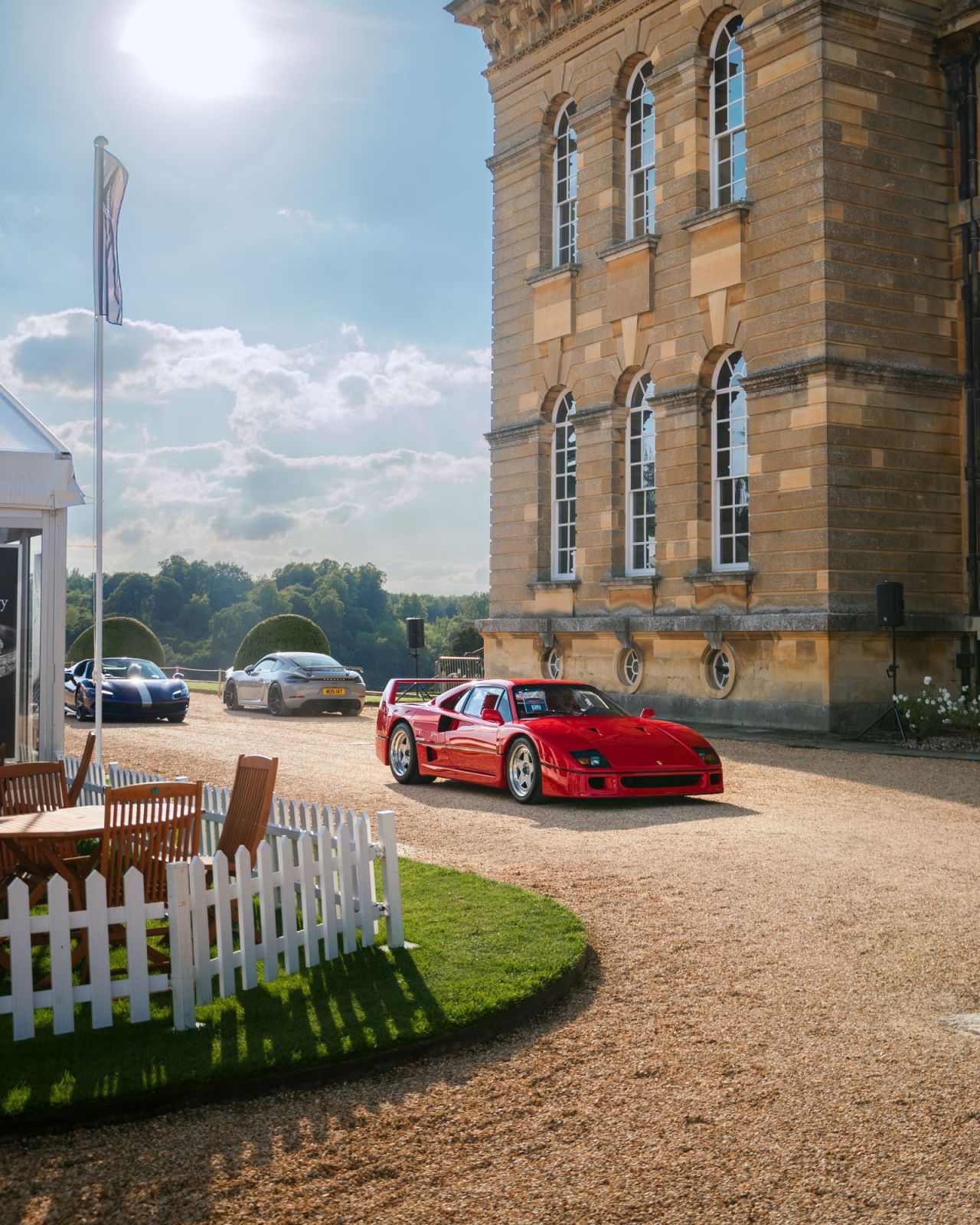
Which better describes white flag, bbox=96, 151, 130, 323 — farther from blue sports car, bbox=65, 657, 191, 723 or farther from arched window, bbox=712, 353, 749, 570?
blue sports car, bbox=65, 657, 191, 723

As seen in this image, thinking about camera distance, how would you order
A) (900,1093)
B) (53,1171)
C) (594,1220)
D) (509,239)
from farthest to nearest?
1. (509,239)
2. (900,1093)
3. (53,1171)
4. (594,1220)

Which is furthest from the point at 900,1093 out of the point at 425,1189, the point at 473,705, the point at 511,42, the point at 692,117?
the point at 511,42

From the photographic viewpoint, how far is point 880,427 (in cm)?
2108

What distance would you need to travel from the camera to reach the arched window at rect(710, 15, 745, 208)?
23.0 meters

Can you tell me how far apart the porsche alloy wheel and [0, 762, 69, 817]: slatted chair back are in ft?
18.9

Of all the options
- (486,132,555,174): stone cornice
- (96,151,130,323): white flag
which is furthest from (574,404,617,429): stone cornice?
(96,151,130,323): white flag

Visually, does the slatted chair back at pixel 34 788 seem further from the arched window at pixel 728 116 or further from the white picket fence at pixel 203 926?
the arched window at pixel 728 116

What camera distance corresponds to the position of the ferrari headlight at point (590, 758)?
11.9 m

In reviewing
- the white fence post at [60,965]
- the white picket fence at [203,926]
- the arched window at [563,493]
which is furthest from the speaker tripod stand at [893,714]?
the white fence post at [60,965]

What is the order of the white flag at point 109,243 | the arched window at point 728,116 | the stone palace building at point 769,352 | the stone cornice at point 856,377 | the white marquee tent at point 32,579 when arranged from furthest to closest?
the arched window at point 728,116 → the stone palace building at point 769,352 → the stone cornice at point 856,377 → the white flag at point 109,243 → the white marquee tent at point 32,579

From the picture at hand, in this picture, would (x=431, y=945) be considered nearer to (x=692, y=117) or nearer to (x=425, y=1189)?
(x=425, y=1189)

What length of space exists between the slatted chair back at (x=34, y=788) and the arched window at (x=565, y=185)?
2085 centimetres

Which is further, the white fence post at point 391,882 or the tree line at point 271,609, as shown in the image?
the tree line at point 271,609

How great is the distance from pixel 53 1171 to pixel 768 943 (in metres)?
3.92
